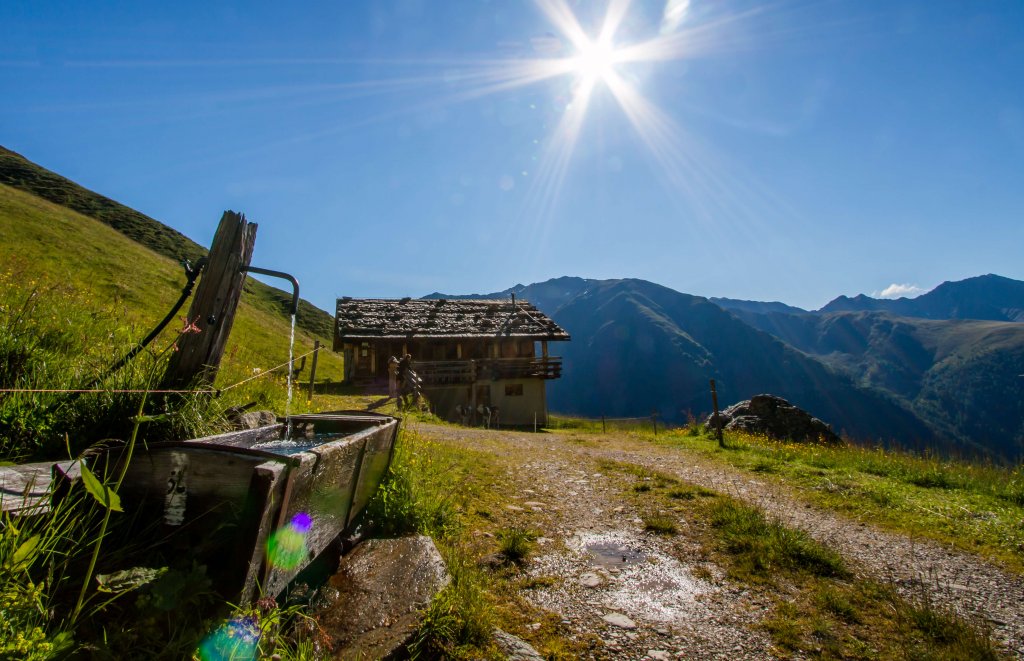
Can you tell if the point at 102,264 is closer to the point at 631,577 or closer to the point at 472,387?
the point at 472,387

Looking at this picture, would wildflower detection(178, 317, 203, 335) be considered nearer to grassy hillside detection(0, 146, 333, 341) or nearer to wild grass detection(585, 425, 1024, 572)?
wild grass detection(585, 425, 1024, 572)

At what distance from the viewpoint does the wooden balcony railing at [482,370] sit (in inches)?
878

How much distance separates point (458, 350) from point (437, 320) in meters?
2.26

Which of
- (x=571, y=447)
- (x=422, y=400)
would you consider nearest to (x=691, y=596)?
(x=571, y=447)

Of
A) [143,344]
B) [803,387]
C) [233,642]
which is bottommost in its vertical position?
[803,387]

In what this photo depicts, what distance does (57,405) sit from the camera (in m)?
3.85

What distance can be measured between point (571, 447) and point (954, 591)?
807 cm

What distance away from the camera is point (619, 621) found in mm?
3217

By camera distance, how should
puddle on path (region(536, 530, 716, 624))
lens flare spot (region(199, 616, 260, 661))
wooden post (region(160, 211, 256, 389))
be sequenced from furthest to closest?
wooden post (region(160, 211, 256, 389)) → puddle on path (region(536, 530, 716, 624)) → lens flare spot (region(199, 616, 260, 661))

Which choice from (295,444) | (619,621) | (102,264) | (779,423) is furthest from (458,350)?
(102,264)

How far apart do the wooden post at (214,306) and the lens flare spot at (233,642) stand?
9.74 feet

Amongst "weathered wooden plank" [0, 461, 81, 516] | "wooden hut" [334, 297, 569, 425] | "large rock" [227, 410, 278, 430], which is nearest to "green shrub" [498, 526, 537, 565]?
"large rock" [227, 410, 278, 430]

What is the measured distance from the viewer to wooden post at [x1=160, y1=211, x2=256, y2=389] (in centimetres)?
423

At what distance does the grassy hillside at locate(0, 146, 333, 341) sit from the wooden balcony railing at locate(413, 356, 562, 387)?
4043 centimetres
